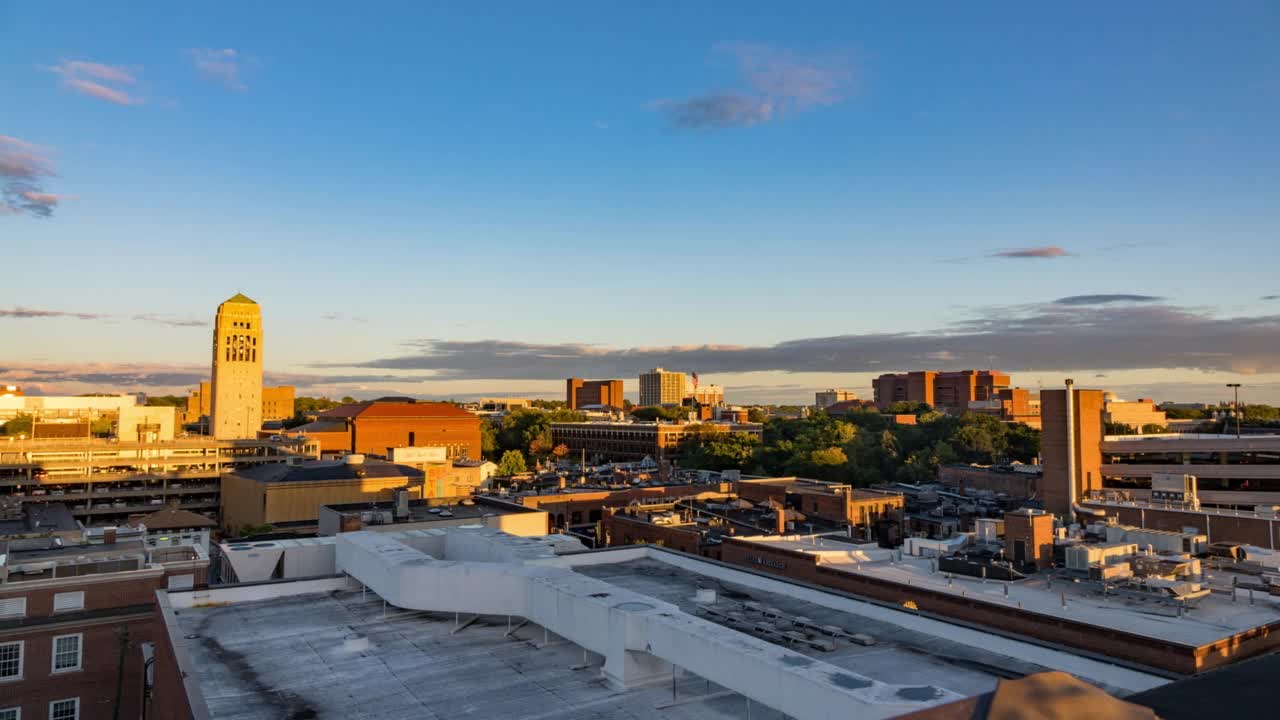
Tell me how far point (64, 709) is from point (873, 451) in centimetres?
10942

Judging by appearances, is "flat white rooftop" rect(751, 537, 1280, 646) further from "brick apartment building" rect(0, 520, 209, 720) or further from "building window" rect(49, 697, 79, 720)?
"building window" rect(49, 697, 79, 720)

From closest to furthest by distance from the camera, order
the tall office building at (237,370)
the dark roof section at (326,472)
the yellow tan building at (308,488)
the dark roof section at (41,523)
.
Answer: the dark roof section at (41,523), the yellow tan building at (308,488), the dark roof section at (326,472), the tall office building at (237,370)

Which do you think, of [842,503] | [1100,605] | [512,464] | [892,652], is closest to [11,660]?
[892,652]

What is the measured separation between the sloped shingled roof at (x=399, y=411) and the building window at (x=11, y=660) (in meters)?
116

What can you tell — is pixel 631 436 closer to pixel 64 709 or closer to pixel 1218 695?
pixel 64 709

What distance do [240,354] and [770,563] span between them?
108689mm

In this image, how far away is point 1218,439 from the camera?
75000 millimetres

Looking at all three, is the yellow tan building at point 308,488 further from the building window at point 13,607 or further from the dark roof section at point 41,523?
the building window at point 13,607

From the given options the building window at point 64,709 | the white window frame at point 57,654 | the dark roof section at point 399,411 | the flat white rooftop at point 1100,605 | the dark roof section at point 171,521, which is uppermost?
the dark roof section at point 399,411

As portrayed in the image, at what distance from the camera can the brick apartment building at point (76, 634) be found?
31236 millimetres

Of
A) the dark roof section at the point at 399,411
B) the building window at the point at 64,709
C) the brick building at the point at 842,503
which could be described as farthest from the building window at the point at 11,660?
the dark roof section at the point at 399,411

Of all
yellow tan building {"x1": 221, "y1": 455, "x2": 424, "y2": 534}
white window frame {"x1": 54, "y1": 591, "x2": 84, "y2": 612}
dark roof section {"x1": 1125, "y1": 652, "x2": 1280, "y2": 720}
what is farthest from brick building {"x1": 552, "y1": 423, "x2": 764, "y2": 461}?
dark roof section {"x1": 1125, "y1": 652, "x2": 1280, "y2": 720}

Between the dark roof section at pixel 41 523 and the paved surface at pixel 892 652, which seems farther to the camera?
the dark roof section at pixel 41 523

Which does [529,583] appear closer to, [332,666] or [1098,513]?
[332,666]
